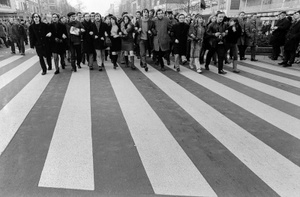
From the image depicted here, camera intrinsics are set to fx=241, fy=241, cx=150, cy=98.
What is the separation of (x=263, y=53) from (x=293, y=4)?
26305 millimetres

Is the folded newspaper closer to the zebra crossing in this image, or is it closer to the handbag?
the handbag

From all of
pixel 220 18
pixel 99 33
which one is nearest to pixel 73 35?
pixel 99 33

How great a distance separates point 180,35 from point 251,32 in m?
4.14

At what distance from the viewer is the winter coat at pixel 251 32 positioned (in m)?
10.6

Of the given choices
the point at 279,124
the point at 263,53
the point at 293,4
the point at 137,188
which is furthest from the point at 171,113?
the point at 293,4

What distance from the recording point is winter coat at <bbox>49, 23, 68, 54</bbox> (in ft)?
27.1

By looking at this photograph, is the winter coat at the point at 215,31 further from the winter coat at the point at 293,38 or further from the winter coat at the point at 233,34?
the winter coat at the point at 293,38

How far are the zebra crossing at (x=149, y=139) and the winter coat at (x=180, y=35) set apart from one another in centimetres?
176

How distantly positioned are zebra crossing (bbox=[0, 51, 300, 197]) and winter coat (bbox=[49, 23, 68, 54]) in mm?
1740

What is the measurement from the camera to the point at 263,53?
12.8m

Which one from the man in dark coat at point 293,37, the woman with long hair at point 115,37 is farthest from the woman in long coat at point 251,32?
the woman with long hair at point 115,37

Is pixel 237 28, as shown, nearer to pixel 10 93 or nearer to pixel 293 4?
pixel 10 93

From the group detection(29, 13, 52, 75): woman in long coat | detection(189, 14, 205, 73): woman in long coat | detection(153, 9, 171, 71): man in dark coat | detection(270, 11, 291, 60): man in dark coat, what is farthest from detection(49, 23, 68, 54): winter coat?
detection(270, 11, 291, 60): man in dark coat

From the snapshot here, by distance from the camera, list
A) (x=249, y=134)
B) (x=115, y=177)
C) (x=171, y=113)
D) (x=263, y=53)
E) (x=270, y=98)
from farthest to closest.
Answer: (x=263, y=53) → (x=270, y=98) → (x=171, y=113) → (x=249, y=134) → (x=115, y=177)
